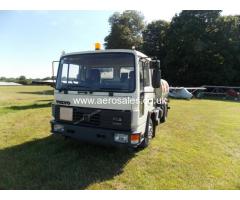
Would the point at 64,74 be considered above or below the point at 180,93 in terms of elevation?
above

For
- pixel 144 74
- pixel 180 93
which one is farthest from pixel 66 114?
pixel 180 93

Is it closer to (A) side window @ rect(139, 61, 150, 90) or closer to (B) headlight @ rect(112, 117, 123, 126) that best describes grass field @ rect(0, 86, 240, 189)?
(B) headlight @ rect(112, 117, 123, 126)

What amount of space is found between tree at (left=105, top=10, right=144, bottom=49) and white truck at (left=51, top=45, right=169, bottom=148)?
29.7 meters

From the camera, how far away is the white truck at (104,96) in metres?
4.49

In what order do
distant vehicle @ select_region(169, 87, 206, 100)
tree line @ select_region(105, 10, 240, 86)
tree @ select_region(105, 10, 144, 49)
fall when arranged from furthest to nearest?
tree @ select_region(105, 10, 144, 49), tree line @ select_region(105, 10, 240, 86), distant vehicle @ select_region(169, 87, 206, 100)

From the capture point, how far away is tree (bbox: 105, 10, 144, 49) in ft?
112

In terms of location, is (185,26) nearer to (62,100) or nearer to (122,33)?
(122,33)

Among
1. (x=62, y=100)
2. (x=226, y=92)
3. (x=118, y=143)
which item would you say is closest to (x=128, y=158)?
(x=118, y=143)

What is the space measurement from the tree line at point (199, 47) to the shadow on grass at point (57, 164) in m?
27.6

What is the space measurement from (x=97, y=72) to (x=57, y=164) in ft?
7.19

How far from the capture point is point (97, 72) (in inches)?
194

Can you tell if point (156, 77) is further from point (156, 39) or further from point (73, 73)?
point (156, 39)

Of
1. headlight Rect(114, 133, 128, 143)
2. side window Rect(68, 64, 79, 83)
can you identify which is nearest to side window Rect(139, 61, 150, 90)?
headlight Rect(114, 133, 128, 143)

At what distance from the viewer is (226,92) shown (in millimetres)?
29078
